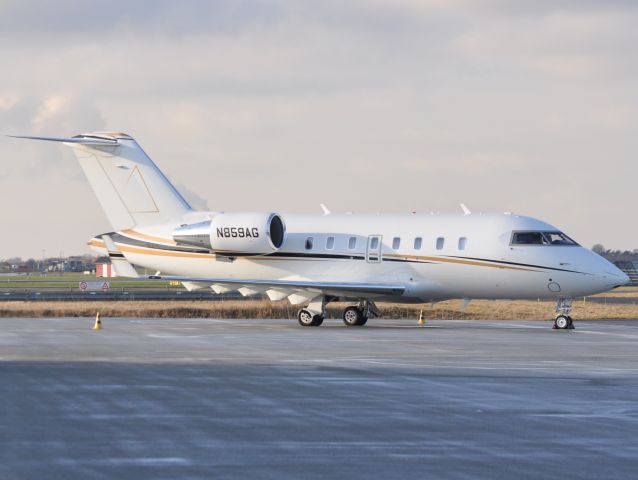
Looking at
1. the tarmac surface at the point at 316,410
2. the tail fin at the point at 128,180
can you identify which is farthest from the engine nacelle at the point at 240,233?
the tarmac surface at the point at 316,410

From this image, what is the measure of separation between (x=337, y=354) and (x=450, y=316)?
75.2 ft

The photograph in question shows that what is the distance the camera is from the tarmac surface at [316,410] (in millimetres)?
9727

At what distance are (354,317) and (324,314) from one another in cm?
116

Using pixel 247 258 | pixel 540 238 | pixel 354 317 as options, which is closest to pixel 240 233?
pixel 247 258

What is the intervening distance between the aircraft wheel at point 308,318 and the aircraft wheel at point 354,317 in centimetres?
101

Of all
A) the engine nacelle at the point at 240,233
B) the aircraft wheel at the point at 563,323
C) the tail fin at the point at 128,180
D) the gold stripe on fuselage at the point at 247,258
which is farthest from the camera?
the tail fin at the point at 128,180

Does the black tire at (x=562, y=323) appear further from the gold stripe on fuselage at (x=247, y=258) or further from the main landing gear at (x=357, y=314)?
the main landing gear at (x=357, y=314)

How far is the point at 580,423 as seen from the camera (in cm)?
1238

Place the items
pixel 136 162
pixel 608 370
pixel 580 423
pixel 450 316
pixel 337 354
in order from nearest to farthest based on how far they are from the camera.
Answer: pixel 580 423, pixel 608 370, pixel 337 354, pixel 136 162, pixel 450 316

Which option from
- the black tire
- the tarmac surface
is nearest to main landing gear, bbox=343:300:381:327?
the black tire

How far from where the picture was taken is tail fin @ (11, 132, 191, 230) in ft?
127

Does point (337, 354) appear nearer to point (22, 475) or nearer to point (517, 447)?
point (517, 447)

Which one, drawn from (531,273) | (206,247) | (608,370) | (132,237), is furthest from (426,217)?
(608,370)

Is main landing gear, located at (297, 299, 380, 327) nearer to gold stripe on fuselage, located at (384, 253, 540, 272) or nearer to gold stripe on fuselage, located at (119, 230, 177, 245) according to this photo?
gold stripe on fuselage, located at (384, 253, 540, 272)
